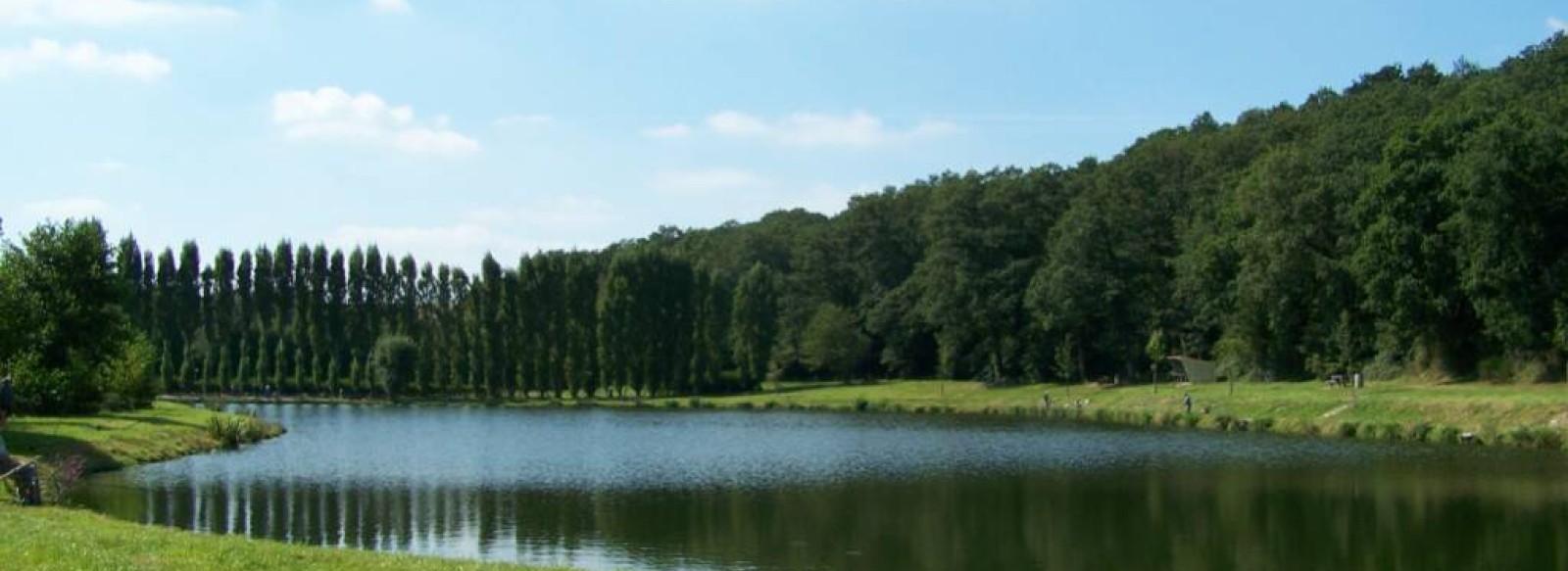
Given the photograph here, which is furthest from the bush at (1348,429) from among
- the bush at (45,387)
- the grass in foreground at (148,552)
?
the bush at (45,387)

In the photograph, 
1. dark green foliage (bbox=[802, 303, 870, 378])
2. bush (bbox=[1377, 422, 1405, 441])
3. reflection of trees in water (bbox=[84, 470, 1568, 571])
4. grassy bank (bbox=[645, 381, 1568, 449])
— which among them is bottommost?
reflection of trees in water (bbox=[84, 470, 1568, 571])

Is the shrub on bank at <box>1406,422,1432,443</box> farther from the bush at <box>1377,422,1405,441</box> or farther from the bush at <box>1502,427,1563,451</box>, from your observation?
the bush at <box>1502,427,1563,451</box>

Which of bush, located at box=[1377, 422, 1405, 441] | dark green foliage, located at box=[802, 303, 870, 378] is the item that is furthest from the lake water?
dark green foliage, located at box=[802, 303, 870, 378]

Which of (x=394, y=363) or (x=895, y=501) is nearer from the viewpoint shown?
(x=895, y=501)

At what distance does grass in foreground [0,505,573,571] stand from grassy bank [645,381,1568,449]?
Answer: 130 feet

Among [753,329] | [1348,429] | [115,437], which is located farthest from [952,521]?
[753,329]

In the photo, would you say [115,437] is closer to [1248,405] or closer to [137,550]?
[137,550]

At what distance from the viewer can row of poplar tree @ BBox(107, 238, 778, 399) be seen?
10762cm

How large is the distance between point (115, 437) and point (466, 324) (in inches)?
2592

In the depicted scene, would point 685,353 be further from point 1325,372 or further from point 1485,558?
point 1485,558

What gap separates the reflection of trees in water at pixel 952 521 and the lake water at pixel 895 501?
10 centimetres

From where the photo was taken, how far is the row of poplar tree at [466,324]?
108 metres

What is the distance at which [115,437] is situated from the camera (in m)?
43.4

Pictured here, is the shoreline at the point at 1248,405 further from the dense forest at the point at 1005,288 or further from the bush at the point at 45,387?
the bush at the point at 45,387
